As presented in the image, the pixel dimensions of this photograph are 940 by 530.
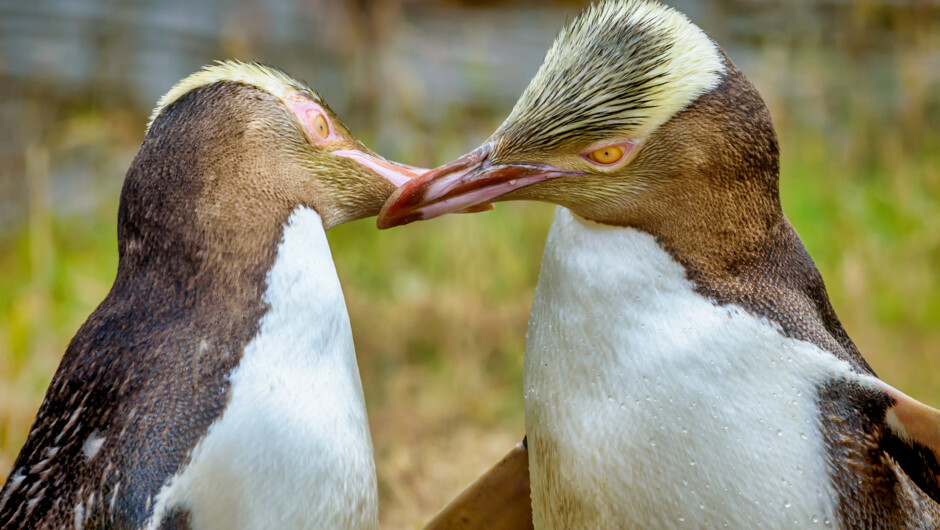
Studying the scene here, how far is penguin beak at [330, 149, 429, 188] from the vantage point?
1.79 m

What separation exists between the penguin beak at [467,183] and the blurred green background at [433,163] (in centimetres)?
143

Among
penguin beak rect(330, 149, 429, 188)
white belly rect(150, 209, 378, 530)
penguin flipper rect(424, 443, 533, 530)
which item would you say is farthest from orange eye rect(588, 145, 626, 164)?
penguin flipper rect(424, 443, 533, 530)

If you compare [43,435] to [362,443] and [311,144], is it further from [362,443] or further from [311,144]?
[311,144]

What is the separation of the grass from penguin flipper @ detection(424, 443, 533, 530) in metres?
0.88

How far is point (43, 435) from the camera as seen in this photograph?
1577 mm

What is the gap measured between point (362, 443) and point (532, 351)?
0.33 meters

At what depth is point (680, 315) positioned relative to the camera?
1.58 metres

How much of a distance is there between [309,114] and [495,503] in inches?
33.2

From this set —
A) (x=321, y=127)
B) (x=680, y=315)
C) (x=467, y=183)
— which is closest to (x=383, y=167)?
(x=321, y=127)

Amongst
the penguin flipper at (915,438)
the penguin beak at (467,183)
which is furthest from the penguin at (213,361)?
the penguin flipper at (915,438)

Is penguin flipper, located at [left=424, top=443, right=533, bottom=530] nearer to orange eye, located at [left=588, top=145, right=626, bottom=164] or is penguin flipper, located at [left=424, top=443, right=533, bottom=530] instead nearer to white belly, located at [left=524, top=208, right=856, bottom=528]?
white belly, located at [left=524, top=208, right=856, bottom=528]

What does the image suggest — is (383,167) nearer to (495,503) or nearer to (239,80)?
(239,80)

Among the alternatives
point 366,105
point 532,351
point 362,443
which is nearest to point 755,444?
point 532,351

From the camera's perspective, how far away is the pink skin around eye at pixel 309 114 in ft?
5.70
